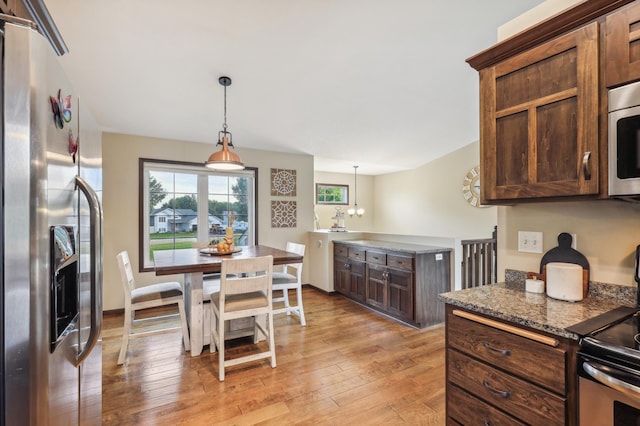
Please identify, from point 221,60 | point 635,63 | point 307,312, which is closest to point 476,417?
point 635,63

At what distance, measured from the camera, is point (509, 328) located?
1214mm

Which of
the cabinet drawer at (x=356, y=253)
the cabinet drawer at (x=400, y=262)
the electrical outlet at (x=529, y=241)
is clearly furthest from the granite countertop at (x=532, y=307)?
the cabinet drawer at (x=356, y=253)

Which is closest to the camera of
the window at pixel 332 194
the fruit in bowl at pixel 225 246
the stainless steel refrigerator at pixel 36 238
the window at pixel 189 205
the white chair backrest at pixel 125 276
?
the stainless steel refrigerator at pixel 36 238

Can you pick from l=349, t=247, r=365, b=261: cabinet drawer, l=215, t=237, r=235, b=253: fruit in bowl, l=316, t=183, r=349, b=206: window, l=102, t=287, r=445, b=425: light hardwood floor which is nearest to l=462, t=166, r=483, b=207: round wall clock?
l=349, t=247, r=365, b=261: cabinet drawer

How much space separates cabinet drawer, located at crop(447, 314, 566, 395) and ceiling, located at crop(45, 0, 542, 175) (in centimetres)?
216

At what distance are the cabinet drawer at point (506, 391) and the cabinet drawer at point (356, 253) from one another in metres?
2.66

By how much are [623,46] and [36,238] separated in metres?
2.04

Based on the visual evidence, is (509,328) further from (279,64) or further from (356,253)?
(356,253)

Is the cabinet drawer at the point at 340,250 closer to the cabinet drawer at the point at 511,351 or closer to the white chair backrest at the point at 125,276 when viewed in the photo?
the white chair backrest at the point at 125,276

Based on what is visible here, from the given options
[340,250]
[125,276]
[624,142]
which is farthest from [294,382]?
[340,250]

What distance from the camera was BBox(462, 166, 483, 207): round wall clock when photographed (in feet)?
17.7

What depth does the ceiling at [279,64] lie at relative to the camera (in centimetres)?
211

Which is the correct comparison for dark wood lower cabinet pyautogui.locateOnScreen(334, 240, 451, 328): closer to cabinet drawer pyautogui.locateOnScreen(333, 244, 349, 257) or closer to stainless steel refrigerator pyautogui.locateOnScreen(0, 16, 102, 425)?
cabinet drawer pyautogui.locateOnScreen(333, 244, 349, 257)

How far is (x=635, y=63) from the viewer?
1096 millimetres
